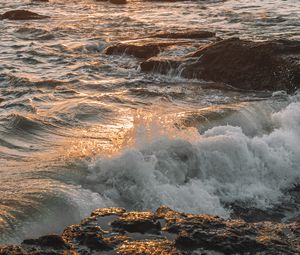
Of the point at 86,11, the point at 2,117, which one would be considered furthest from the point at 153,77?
the point at 86,11

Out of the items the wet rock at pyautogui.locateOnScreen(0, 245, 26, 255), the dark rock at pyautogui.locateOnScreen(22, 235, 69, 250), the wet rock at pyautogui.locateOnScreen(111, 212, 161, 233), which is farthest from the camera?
the wet rock at pyautogui.locateOnScreen(111, 212, 161, 233)

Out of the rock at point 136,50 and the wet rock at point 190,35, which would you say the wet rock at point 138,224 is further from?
the wet rock at point 190,35

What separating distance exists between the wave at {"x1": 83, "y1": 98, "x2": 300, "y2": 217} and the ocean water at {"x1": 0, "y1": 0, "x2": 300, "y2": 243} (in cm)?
2

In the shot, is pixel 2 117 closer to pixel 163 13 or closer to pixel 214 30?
pixel 214 30

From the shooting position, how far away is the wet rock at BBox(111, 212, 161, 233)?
5.41 meters

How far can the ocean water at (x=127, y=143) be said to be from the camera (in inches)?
267

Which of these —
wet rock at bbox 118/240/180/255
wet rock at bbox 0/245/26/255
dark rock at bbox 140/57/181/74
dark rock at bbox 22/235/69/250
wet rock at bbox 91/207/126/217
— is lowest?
wet rock at bbox 118/240/180/255

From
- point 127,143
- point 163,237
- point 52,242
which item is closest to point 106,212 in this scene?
point 163,237

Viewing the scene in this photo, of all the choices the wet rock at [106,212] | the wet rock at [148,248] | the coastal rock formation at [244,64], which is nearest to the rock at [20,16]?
the coastal rock formation at [244,64]

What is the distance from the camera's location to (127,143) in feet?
26.5

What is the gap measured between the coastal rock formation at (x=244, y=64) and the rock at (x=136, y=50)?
Answer: 5.03 feet

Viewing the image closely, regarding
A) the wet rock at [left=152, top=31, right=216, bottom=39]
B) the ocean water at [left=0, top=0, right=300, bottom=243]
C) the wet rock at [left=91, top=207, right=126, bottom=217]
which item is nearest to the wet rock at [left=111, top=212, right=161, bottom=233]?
the wet rock at [left=91, top=207, right=126, bottom=217]

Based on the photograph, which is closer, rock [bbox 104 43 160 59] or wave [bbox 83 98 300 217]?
wave [bbox 83 98 300 217]

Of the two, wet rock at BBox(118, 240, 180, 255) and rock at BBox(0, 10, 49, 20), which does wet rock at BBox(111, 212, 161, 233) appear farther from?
rock at BBox(0, 10, 49, 20)
